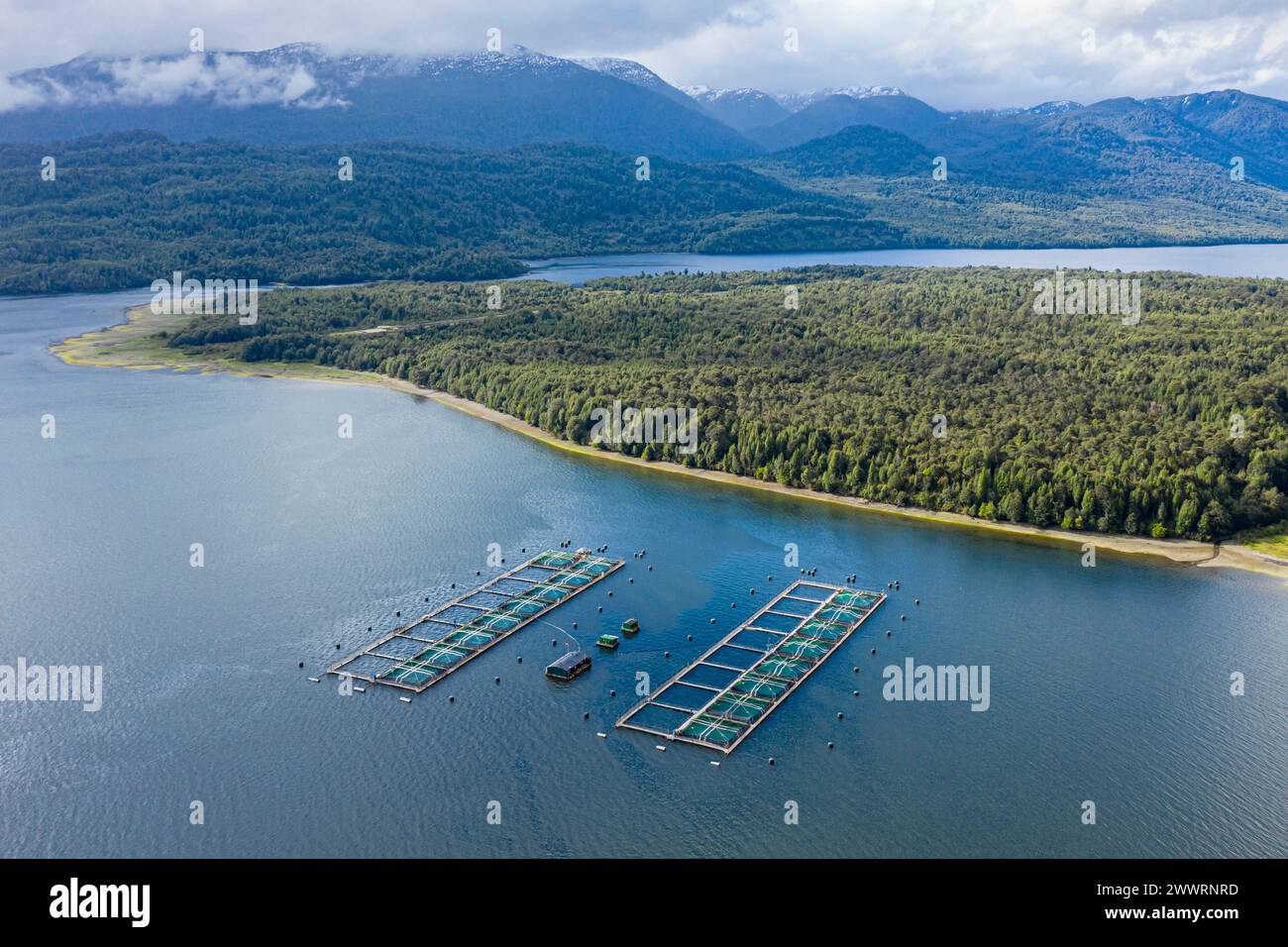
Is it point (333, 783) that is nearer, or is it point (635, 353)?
point (333, 783)

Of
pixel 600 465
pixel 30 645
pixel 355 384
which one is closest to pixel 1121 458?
pixel 600 465

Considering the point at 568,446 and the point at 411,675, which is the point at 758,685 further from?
the point at 568,446

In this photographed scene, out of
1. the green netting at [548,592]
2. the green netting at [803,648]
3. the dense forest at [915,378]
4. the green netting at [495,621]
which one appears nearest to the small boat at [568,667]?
the green netting at [495,621]

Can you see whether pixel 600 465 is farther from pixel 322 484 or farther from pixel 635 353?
pixel 635 353

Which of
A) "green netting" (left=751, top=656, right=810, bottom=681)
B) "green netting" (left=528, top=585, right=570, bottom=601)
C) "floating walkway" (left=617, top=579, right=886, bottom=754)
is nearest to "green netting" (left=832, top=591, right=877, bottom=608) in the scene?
"floating walkway" (left=617, top=579, right=886, bottom=754)

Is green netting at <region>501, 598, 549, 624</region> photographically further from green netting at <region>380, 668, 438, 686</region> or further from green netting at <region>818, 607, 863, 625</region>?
green netting at <region>818, 607, 863, 625</region>
